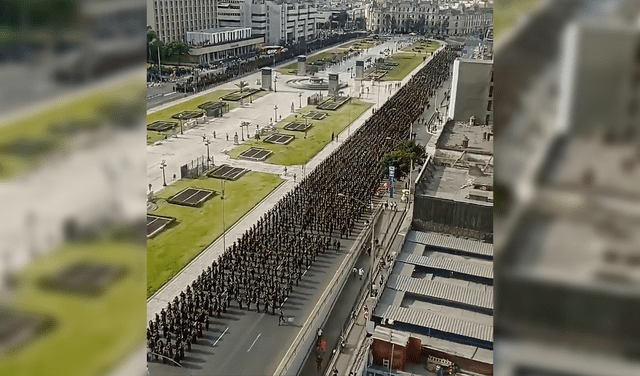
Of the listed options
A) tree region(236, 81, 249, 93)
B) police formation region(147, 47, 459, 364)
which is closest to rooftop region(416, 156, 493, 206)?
police formation region(147, 47, 459, 364)

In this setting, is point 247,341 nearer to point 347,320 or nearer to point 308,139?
point 347,320

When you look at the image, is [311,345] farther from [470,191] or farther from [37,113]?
[37,113]

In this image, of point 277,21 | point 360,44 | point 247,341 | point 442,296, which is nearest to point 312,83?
point 277,21

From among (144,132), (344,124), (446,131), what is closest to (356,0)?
(344,124)

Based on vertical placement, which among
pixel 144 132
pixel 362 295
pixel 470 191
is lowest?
pixel 362 295

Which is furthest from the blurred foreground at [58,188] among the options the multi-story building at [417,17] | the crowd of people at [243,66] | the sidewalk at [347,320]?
the multi-story building at [417,17]

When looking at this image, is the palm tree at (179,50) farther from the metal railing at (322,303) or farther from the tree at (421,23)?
the tree at (421,23)
